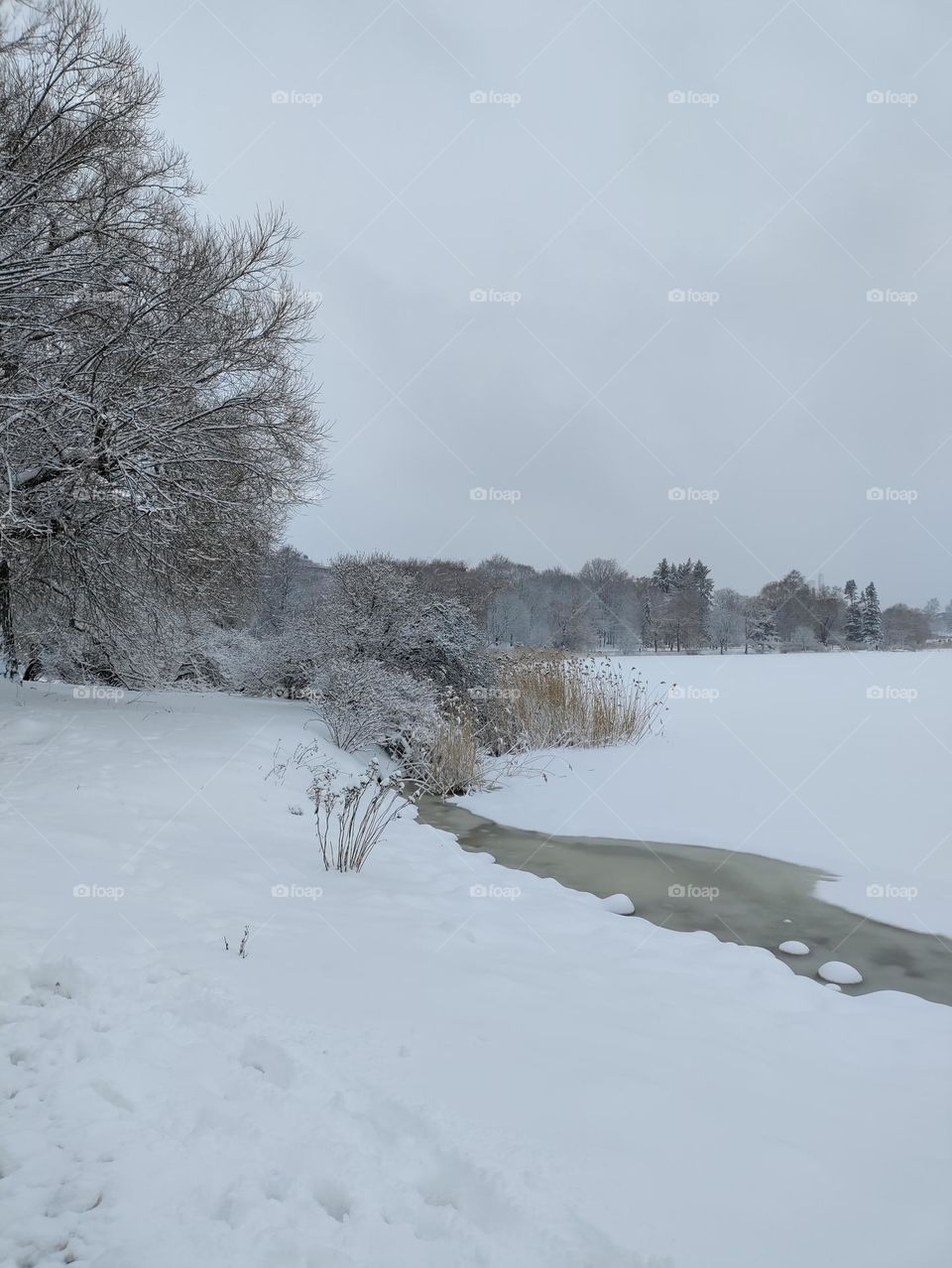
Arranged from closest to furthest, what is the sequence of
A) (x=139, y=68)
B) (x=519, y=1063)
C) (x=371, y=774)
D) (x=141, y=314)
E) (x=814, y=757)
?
1. (x=519, y=1063)
2. (x=371, y=774)
3. (x=141, y=314)
4. (x=139, y=68)
5. (x=814, y=757)

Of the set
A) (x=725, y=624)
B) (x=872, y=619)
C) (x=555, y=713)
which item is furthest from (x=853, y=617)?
(x=555, y=713)

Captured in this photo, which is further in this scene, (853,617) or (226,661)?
(853,617)

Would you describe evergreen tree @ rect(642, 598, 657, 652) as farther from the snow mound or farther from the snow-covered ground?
the snow mound

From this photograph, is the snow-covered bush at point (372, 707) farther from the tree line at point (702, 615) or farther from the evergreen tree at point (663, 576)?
the evergreen tree at point (663, 576)

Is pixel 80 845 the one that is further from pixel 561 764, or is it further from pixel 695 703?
pixel 695 703

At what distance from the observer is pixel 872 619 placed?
58.0 meters

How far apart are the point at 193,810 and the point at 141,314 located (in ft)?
16.0

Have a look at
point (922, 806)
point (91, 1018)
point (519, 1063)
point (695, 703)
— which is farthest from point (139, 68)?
point (695, 703)

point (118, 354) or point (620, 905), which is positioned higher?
point (118, 354)

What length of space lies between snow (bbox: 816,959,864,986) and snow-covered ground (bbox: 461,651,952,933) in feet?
3.49

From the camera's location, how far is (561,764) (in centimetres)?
1088

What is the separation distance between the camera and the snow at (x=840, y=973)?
4.15 m

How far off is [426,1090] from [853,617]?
63.7 meters

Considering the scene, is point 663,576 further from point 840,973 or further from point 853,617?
point 840,973
